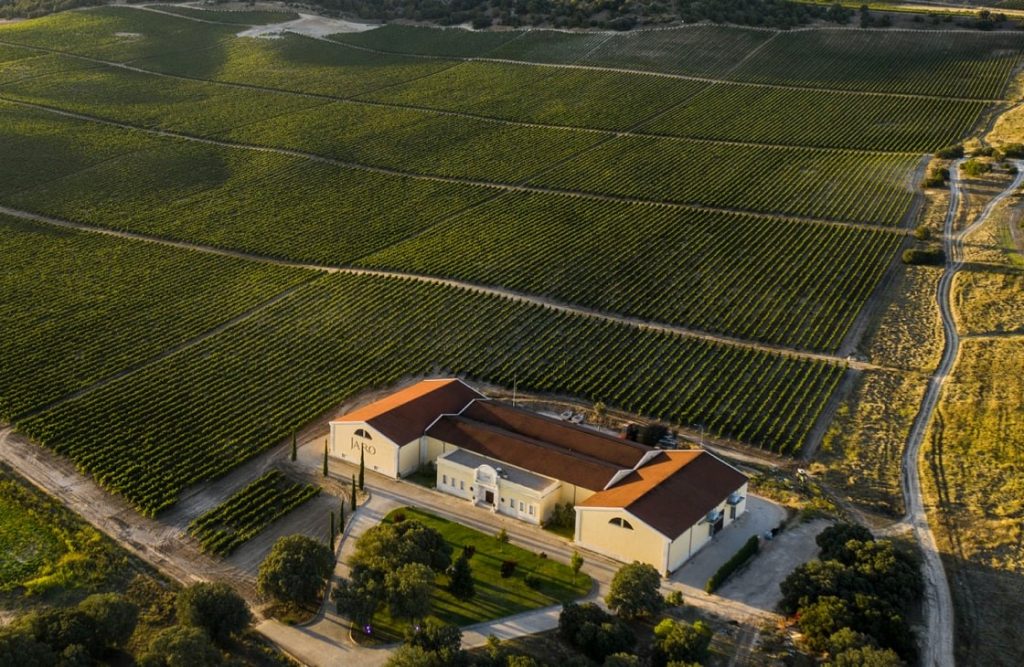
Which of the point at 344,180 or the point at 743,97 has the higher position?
the point at 743,97

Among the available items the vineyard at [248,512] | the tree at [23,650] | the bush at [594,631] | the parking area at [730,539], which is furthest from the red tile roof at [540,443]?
the tree at [23,650]

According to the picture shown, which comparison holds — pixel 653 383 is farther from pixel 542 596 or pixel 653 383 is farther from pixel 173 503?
pixel 173 503

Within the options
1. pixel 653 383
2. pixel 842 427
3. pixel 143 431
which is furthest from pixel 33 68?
pixel 842 427

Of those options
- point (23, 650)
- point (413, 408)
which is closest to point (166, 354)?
point (413, 408)

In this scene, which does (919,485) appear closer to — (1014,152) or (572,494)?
(572,494)

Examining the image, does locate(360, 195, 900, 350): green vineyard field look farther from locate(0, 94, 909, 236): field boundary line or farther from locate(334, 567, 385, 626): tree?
locate(334, 567, 385, 626): tree

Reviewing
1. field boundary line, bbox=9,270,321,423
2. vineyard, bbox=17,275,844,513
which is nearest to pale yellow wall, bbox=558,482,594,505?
vineyard, bbox=17,275,844,513
